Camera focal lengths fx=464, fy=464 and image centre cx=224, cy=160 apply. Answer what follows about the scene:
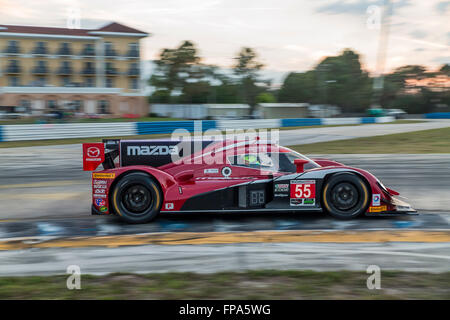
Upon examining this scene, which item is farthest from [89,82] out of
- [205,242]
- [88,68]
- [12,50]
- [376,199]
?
[205,242]

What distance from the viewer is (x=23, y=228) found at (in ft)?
21.6

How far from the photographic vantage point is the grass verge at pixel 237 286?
3912 millimetres

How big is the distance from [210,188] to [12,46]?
1937 inches

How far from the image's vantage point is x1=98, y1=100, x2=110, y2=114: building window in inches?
1893

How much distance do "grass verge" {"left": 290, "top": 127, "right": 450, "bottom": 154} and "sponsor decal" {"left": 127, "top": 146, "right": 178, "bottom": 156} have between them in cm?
1060

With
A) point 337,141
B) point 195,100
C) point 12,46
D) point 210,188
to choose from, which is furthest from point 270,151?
point 195,100

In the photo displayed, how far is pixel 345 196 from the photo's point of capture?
6.70 meters

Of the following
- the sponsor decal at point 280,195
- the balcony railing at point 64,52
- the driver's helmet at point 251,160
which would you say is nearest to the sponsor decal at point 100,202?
the driver's helmet at point 251,160

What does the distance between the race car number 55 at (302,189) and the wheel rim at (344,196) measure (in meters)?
0.31

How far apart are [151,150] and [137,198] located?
0.86m

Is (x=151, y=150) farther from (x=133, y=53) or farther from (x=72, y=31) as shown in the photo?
(x=72, y=31)

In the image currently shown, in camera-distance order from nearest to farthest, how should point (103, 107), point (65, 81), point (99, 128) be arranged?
point (99, 128)
point (103, 107)
point (65, 81)

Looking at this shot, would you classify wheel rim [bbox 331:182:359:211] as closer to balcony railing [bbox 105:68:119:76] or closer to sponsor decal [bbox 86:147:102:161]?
sponsor decal [bbox 86:147:102:161]
